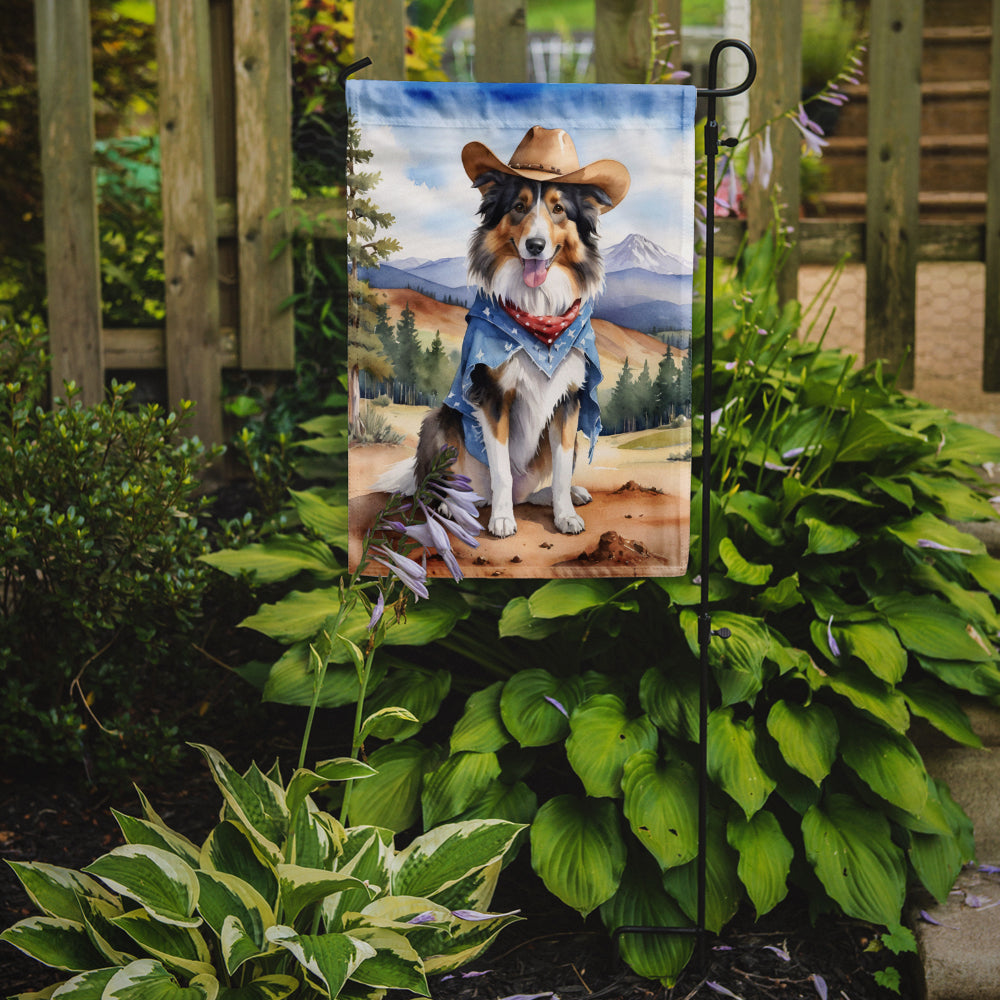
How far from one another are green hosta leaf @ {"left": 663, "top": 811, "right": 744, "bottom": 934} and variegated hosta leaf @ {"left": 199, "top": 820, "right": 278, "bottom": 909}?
28.9 inches

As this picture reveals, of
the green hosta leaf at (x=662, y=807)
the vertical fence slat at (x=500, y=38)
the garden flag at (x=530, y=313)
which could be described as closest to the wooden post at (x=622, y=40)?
the vertical fence slat at (x=500, y=38)

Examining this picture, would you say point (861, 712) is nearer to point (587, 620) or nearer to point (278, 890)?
point (587, 620)

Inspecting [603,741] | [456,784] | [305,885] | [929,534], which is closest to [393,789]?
[456,784]

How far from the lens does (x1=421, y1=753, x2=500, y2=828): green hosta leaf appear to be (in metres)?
1.90

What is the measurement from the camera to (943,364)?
5395 millimetres

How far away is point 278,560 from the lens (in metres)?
2.39

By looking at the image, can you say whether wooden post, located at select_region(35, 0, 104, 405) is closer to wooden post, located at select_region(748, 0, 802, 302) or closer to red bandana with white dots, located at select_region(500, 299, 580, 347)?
red bandana with white dots, located at select_region(500, 299, 580, 347)

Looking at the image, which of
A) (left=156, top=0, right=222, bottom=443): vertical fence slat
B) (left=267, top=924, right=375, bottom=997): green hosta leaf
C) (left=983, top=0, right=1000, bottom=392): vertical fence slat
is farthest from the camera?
(left=983, top=0, right=1000, bottom=392): vertical fence slat

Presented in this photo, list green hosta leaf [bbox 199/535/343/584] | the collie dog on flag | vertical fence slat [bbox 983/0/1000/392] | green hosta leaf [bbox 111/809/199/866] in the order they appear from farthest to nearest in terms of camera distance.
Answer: vertical fence slat [bbox 983/0/1000/392], green hosta leaf [bbox 199/535/343/584], the collie dog on flag, green hosta leaf [bbox 111/809/199/866]

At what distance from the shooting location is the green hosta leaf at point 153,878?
1.48 meters

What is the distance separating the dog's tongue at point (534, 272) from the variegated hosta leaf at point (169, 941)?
3.87ft

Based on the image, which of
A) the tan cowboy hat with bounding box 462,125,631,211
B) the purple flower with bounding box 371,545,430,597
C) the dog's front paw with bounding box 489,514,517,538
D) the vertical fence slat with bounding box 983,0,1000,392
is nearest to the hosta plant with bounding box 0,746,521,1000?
the purple flower with bounding box 371,545,430,597

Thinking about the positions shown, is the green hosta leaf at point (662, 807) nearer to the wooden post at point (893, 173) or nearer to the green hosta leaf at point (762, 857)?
the green hosta leaf at point (762, 857)

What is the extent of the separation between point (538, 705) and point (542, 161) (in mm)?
1030
